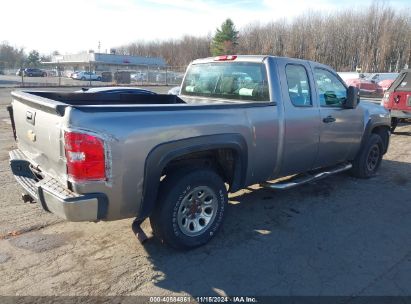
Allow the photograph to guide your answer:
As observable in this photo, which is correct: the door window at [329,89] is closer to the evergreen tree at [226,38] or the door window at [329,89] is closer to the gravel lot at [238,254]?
the gravel lot at [238,254]

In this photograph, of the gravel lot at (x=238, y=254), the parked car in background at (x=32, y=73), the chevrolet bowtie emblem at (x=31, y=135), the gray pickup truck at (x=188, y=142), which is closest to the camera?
the gray pickup truck at (x=188, y=142)

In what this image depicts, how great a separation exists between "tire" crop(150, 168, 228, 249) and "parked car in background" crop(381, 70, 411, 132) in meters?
8.56

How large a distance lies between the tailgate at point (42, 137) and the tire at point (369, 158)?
4.79 m

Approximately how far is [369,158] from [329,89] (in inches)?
72.1

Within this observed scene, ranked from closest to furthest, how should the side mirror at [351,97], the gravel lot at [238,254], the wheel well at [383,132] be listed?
the gravel lot at [238,254] < the side mirror at [351,97] < the wheel well at [383,132]

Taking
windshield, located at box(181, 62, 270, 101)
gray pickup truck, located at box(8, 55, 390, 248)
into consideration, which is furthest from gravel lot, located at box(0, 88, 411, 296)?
windshield, located at box(181, 62, 270, 101)

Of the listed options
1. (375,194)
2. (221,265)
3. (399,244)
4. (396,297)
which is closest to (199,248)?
(221,265)

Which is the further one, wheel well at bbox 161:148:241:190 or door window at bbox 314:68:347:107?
door window at bbox 314:68:347:107

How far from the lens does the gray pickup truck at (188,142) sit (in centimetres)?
285

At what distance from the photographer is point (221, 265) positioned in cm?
342

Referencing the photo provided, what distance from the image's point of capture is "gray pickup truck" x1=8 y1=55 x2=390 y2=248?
2846 millimetres

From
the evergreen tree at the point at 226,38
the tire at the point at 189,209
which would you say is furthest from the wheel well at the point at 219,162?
the evergreen tree at the point at 226,38

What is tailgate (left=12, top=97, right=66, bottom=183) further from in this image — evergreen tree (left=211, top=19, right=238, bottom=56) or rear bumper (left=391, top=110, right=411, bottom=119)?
evergreen tree (left=211, top=19, right=238, bottom=56)

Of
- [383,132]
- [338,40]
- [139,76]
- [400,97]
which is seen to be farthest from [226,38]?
[383,132]
